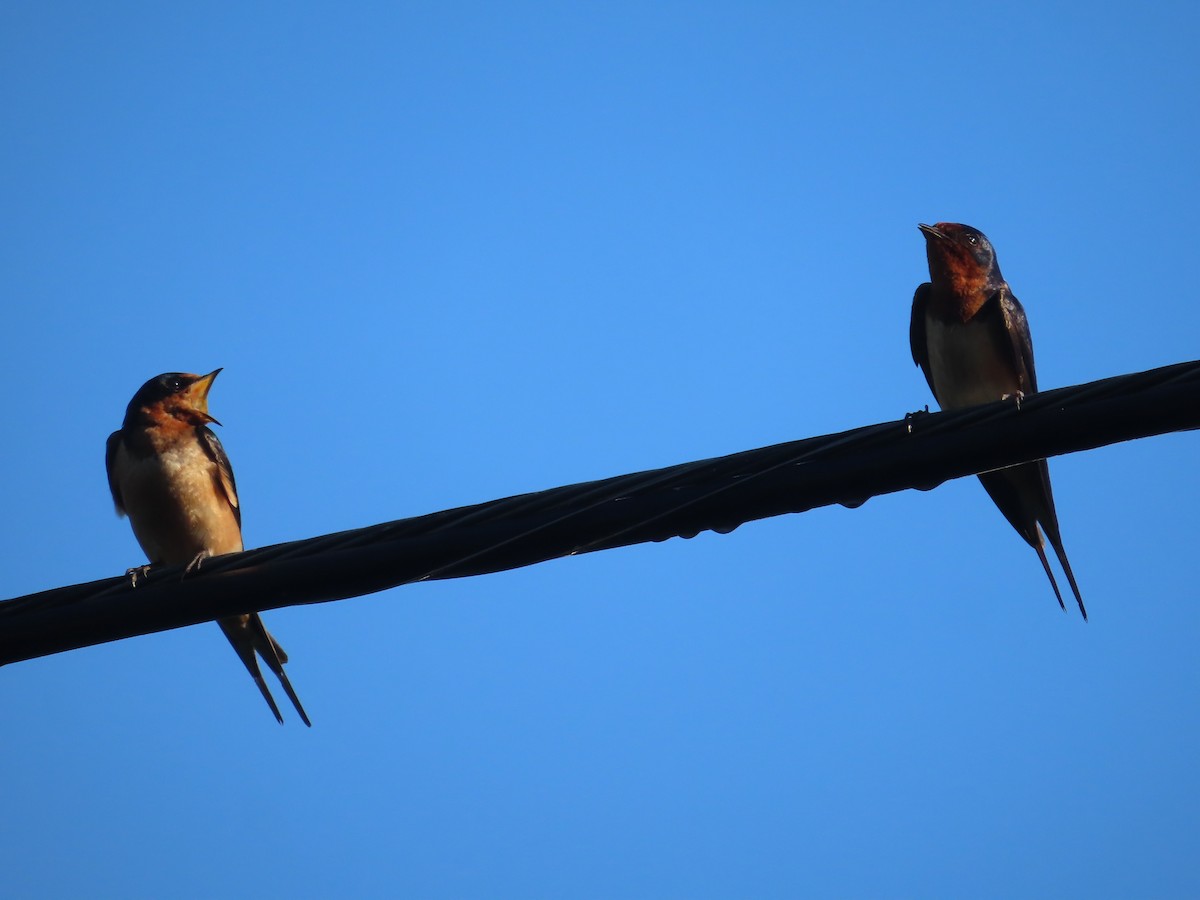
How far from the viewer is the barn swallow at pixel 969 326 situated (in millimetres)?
7309

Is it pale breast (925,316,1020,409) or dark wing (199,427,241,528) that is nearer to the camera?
pale breast (925,316,1020,409)

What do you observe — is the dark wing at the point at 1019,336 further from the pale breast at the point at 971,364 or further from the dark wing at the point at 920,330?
the dark wing at the point at 920,330

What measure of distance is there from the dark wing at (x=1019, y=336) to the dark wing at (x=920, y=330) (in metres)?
0.52

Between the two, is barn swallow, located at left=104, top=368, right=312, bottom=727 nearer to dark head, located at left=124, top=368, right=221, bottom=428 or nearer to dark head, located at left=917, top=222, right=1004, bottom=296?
dark head, located at left=124, top=368, right=221, bottom=428

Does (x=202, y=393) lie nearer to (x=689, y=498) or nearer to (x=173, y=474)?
(x=173, y=474)

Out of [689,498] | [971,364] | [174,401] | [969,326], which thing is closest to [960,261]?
[969,326]

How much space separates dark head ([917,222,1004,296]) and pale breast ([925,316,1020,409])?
0.83ft

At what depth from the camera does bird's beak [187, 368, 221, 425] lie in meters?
7.66

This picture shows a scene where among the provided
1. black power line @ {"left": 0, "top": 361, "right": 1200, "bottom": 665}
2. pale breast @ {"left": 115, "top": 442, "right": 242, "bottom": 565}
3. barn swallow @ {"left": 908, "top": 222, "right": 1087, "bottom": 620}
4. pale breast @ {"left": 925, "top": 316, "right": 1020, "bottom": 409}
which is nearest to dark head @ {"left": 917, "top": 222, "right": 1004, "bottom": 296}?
barn swallow @ {"left": 908, "top": 222, "right": 1087, "bottom": 620}

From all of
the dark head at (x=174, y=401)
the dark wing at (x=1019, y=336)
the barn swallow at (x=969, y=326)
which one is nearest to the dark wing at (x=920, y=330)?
the barn swallow at (x=969, y=326)

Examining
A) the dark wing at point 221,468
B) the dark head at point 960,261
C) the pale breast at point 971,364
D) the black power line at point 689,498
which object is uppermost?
the dark head at point 960,261

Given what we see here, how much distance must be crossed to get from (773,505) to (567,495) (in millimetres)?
599

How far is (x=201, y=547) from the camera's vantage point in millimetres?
7531

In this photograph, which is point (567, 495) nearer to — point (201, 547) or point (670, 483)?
point (670, 483)
